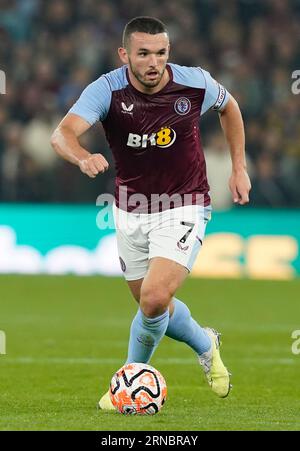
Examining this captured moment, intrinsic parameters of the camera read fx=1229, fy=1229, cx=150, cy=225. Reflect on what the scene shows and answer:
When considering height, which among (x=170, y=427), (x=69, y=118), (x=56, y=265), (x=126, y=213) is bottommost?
(x=56, y=265)

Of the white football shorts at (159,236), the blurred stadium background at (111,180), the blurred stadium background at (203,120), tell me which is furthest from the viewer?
the blurred stadium background at (203,120)

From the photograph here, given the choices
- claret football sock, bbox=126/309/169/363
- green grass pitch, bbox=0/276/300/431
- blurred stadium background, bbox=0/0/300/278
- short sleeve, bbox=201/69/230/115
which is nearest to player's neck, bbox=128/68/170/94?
short sleeve, bbox=201/69/230/115

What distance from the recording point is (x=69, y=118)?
732 cm

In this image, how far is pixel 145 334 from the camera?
299 inches

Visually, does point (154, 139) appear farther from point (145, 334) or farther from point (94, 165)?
point (145, 334)

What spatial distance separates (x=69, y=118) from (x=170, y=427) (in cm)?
200

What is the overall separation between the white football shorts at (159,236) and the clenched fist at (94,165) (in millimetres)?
993

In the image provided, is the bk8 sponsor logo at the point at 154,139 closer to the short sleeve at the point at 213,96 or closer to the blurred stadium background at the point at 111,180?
the short sleeve at the point at 213,96

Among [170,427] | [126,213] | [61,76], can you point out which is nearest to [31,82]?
[61,76]

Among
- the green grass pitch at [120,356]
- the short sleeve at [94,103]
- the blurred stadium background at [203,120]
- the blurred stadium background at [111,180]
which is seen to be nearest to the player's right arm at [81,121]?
the short sleeve at [94,103]

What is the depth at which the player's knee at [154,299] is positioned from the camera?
7.27 metres

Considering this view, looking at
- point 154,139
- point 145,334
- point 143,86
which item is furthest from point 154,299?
point 143,86

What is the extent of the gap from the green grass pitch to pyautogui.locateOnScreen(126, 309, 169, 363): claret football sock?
1.25ft
